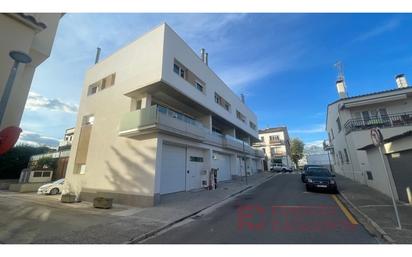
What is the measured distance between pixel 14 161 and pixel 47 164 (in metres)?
8.19

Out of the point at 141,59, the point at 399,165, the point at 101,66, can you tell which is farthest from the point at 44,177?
the point at 399,165

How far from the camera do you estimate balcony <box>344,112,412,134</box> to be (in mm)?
15805

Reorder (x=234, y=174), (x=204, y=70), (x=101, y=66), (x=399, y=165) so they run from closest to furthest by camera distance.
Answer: (x=399, y=165) → (x=101, y=66) → (x=204, y=70) → (x=234, y=174)

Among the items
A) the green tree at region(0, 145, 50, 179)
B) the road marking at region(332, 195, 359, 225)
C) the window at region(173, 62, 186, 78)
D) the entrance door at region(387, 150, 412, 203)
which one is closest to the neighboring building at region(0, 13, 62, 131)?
the window at region(173, 62, 186, 78)

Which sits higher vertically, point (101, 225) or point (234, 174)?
point (234, 174)

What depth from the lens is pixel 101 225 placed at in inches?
265

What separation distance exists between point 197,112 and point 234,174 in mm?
9830

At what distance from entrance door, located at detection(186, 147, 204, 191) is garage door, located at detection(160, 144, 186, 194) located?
0.45 metres

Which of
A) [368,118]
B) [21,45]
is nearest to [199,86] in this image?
[21,45]

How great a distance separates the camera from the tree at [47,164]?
25.4 meters

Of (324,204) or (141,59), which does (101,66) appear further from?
(324,204)

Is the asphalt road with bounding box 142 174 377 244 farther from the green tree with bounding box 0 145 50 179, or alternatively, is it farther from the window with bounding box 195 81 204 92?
the green tree with bounding box 0 145 50 179

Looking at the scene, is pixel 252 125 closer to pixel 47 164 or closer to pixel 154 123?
pixel 154 123
